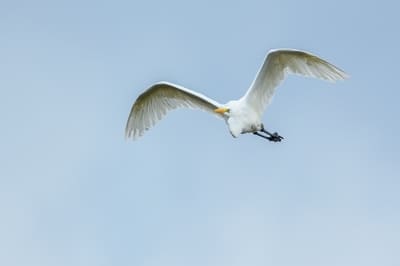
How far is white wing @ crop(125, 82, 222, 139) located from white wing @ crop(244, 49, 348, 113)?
1987mm

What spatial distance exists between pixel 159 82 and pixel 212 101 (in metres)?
2.09

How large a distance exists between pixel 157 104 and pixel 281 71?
16.8ft

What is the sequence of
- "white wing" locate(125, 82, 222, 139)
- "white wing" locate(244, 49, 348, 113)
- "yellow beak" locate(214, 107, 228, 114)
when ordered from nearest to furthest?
"white wing" locate(244, 49, 348, 113) → "yellow beak" locate(214, 107, 228, 114) → "white wing" locate(125, 82, 222, 139)

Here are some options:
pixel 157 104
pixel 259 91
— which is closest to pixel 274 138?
pixel 259 91

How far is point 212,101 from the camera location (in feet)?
112

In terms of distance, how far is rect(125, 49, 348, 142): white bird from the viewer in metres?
32.3

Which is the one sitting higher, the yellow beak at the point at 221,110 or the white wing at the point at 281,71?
the white wing at the point at 281,71

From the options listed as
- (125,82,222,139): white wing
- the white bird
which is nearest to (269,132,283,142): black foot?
the white bird

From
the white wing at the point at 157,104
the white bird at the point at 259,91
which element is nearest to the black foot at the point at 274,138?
the white bird at the point at 259,91

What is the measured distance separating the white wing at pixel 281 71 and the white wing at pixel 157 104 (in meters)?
1.99

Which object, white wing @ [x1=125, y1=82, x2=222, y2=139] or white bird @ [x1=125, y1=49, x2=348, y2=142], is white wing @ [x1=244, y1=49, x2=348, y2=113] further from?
white wing @ [x1=125, y1=82, x2=222, y2=139]

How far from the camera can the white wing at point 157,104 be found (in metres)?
35.1

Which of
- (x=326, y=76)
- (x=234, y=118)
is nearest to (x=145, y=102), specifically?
(x=234, y=118)

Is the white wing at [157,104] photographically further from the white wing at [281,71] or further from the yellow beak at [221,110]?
the white wing at [281,71]
